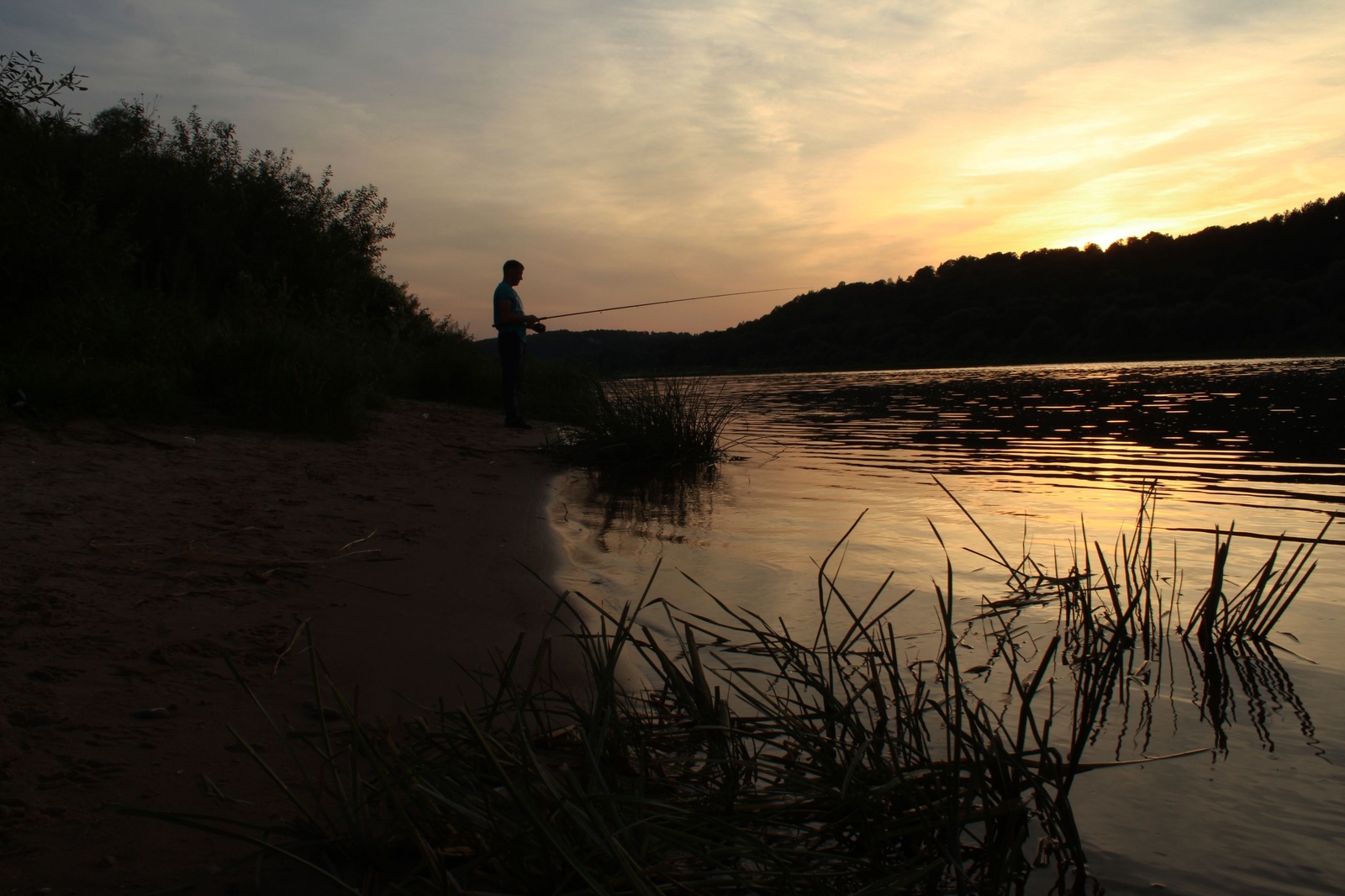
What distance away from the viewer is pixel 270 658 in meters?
2.48

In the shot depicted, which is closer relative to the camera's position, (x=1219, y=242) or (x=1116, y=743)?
(x=1116, y=743)

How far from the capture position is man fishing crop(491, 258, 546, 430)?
9.98 metres

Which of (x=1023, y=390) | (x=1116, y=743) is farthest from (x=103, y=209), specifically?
(x=1023, y=390)

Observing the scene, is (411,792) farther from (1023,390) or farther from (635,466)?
(1023,390)

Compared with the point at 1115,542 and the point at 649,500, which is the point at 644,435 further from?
the point at 1115,542

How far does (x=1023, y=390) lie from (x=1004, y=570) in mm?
19821

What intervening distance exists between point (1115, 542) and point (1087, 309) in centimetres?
5613

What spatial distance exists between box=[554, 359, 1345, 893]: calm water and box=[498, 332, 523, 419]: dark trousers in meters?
3.04

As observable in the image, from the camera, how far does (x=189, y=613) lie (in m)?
2.77

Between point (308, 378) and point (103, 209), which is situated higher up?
point (103, 209)

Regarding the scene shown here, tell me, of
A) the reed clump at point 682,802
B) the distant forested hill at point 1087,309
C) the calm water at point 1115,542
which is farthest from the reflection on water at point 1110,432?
the distant forested hill at point 1087,309

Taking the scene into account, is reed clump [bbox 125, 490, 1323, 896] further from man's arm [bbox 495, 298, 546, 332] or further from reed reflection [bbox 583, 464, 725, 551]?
man's arm [bbox 495, 298, 546, 332]

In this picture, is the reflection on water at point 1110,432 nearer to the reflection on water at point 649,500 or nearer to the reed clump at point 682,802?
the reflection on water at point 649,500

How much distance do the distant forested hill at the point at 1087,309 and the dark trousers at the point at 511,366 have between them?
30.0 meters
